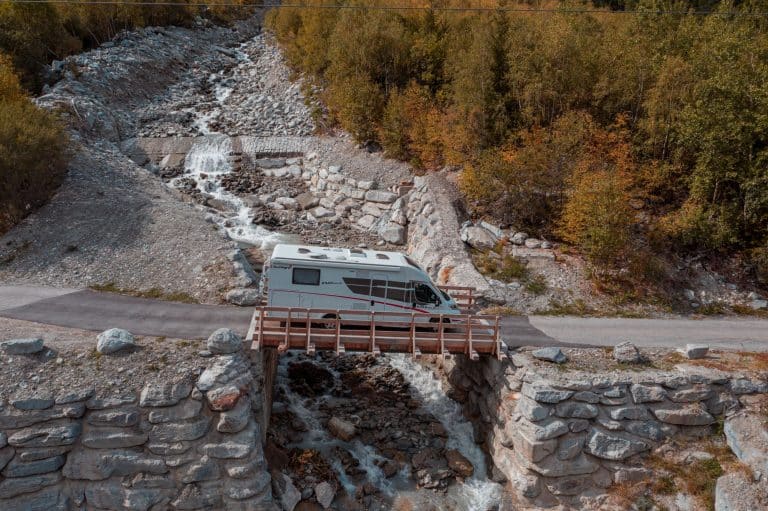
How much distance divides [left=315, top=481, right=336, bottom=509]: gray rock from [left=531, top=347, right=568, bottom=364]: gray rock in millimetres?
7180

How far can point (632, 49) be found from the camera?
26.4 metres

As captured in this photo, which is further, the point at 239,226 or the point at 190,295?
the point at 239,226

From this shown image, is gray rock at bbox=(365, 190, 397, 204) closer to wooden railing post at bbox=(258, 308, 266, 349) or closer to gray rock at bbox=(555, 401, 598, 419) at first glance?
wooden railing post at bbox=(258, 308, 266, 349)

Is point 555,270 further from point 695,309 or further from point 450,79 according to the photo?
point 450,79

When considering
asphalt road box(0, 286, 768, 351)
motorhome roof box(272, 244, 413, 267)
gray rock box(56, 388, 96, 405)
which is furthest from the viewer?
motorhome roof box(272, 244, 413, 267)

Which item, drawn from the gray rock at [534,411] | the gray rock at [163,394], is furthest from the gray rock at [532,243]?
the gray rock at [163,394]

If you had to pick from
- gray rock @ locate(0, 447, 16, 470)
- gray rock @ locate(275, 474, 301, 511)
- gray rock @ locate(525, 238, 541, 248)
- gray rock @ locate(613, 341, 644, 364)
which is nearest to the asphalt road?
gray rock @ locate(613, 341, 644, 364)

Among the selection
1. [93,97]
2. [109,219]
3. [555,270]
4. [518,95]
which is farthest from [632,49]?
[93,97]

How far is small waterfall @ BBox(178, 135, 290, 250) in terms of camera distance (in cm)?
2752

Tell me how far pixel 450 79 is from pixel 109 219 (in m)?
21.3

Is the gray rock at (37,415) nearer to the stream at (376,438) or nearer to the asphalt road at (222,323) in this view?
the asphalt road at (222,323)

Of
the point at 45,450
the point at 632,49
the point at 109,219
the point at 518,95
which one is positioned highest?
the point at 632,49

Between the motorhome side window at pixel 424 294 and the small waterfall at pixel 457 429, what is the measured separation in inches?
168

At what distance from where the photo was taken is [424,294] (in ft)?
53.9
